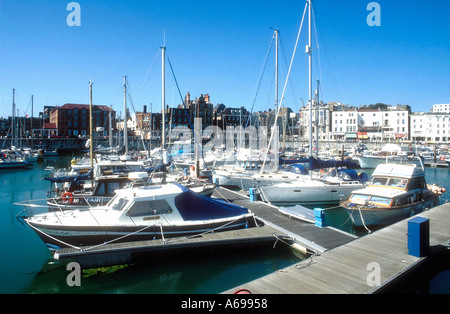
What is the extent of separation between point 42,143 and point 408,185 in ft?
344

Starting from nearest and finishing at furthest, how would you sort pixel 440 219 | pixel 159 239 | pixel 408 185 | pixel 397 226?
pixel 159 239 → pixel 397 226 → pixel 440 219 → pixel 408 185

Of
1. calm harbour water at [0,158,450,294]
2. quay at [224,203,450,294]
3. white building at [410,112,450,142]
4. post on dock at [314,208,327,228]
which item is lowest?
calm harbour water at [0,158,450,294]

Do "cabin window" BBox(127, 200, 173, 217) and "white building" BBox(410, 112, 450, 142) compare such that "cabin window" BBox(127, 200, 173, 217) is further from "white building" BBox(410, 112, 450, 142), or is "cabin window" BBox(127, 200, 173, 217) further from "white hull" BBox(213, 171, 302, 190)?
"white building" BBox(410, 112, 450, 142)

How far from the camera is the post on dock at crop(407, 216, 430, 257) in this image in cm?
1102

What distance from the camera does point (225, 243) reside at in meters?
13.9

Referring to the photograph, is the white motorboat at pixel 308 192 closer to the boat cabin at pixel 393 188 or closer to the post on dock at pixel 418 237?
the boat cabin at pixel 393 188

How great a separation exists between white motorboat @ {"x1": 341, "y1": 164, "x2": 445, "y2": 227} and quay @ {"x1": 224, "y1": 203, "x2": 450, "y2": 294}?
336 cm

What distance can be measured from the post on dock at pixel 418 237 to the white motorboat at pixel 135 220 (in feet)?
24.4

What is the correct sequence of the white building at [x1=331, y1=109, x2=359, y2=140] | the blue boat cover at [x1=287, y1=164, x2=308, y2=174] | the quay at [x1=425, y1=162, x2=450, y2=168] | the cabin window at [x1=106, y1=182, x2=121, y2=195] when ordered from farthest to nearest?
the white building at [x1=331, y1=109, x2=359, y2=140] → the quay at [x1=425, y1=162, x2=450, y2=168] → the blue boat cover at [x1=287, y1=164, x2=308, y2=174] → the cabin window at [x1=106, y1=182, x2=121, y2=195]

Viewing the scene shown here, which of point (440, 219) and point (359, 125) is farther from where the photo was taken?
point (359, 125)

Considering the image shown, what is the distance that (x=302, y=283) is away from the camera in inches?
362

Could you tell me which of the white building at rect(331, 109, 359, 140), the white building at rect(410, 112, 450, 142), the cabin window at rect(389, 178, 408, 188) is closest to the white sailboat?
the cabin window at rect(389, 178, 408, 188)
